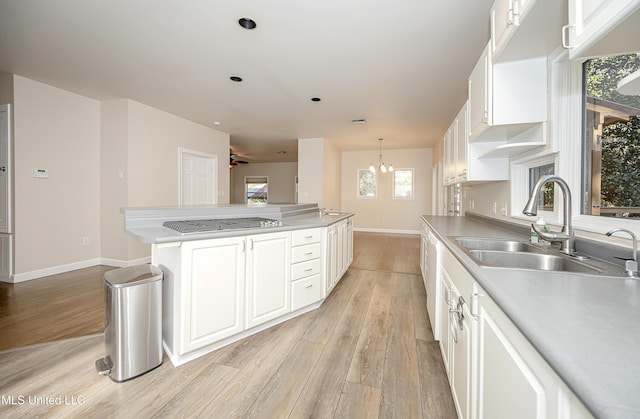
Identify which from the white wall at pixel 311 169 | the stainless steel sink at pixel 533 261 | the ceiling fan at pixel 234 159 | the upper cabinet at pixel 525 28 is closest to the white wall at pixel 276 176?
the ceiling fan at pixel 234 159

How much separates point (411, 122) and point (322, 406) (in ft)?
15.8

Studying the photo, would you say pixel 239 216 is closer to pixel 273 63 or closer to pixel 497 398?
pixel 273 63

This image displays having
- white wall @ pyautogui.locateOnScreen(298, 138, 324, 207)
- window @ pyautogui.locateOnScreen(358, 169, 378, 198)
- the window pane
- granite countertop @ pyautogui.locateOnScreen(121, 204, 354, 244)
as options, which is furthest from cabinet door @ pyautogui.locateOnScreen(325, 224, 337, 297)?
window @ pyautogui.locateOnScreen(358, 169, 378, 198)

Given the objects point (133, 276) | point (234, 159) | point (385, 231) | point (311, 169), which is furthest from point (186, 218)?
point (234, 159)

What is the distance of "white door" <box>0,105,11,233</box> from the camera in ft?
10.8

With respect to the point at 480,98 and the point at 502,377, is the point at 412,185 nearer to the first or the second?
the point at 480,98

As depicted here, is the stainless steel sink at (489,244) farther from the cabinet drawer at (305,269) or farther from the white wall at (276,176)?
the white wall at (276,176)

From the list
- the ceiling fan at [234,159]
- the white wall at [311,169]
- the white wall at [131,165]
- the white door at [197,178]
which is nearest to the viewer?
the white wall at [131,165]

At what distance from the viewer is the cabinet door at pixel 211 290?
5.63ft

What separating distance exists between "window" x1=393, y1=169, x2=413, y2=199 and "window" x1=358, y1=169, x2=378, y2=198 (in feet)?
1.93

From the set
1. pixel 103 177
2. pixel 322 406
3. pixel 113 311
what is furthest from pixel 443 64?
pixel 103 177

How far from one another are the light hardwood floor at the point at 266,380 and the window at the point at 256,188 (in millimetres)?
8913

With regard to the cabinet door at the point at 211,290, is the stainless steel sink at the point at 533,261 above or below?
above

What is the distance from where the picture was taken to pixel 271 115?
4.74 meters
